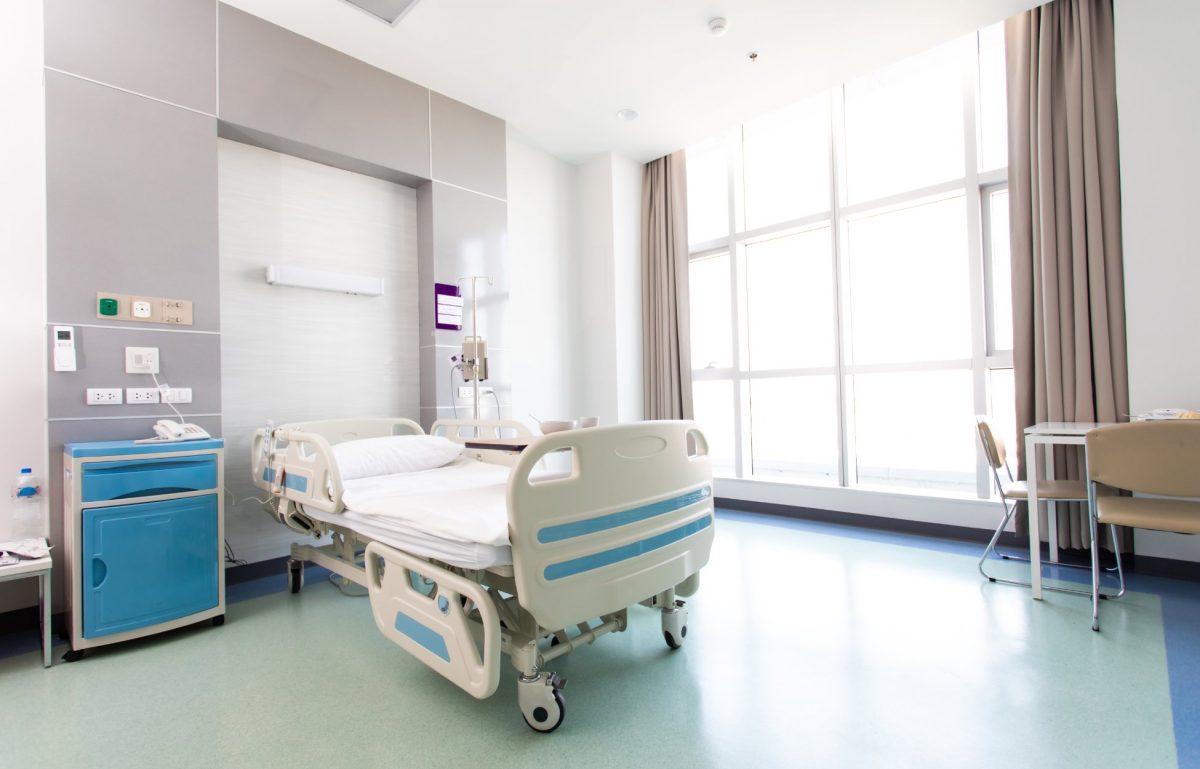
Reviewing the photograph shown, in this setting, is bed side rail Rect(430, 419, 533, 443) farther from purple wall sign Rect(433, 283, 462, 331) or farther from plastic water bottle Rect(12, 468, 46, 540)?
plastic water bottle Rect(12, 468, 46, 540)

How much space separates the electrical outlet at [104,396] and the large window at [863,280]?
4074 millimetres

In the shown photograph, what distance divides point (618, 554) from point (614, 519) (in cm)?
11

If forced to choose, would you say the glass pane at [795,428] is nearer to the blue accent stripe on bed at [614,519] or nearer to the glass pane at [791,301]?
the glass pane at [791,301]

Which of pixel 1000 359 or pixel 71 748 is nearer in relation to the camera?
pixel 71 748

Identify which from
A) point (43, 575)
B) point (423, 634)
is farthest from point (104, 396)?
Result: point (423, 634)

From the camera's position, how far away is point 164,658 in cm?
216

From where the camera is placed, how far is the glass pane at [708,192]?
492 cm

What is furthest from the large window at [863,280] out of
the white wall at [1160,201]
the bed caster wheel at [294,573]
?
the bed caster wheel at [294,573]

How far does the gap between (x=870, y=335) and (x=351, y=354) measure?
12.3 ft

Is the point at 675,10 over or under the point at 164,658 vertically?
over

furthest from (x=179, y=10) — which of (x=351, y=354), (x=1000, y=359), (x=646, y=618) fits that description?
(x=1000, y=359)

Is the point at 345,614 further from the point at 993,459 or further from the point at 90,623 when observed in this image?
the point at 993,459

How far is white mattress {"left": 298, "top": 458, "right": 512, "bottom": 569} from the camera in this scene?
1.48 meters

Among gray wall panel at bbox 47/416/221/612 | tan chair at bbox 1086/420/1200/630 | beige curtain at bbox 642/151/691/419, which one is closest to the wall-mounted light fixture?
gray wall panel at bbox 47/416/221/612
